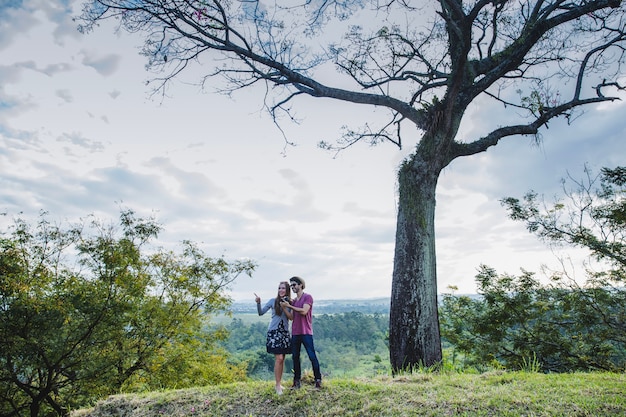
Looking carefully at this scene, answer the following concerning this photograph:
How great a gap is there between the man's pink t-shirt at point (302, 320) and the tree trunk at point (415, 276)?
2130mm

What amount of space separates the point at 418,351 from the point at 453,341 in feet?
23.3

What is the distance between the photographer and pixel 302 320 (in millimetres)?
5691

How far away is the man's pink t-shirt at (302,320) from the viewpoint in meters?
5.67

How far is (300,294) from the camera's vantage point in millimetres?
5793

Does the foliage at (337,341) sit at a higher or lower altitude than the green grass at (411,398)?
lower

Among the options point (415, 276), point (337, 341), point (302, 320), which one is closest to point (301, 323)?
point (302, 320)

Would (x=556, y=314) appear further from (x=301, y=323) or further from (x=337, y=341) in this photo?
(x=337, y=341)

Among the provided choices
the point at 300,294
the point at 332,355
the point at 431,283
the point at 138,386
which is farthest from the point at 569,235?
the point at 332,355

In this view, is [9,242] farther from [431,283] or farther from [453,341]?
[453,341]

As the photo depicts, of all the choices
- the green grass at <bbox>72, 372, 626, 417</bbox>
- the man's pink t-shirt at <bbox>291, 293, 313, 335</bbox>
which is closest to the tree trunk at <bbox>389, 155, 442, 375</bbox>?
the green grass at <bbox>72, 372, 626, 417</bbox>

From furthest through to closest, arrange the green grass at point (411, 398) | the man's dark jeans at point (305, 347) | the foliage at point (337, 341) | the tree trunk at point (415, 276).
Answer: the foliage at point (337, 341), the tree trunk at point (415, 276), the man's dark jeans at point (305, 347), the green grass at point (411, 398)

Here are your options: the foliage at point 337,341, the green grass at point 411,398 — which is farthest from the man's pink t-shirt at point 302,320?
the foliage at point 337,341

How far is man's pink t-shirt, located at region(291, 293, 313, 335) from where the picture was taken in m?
5.67

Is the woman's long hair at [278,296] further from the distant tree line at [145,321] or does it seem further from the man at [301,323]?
the distant tree line at [145,321]
